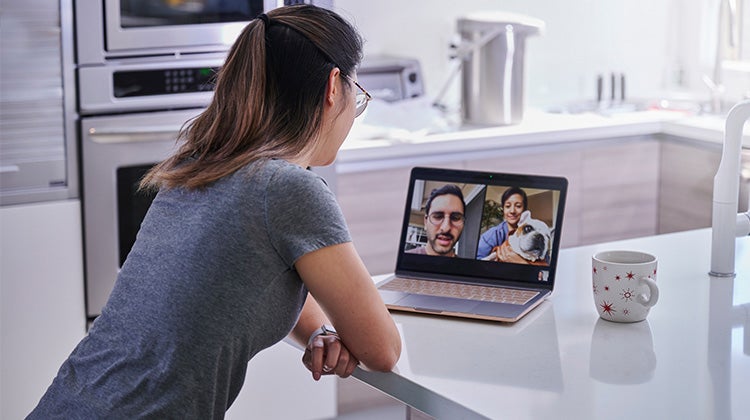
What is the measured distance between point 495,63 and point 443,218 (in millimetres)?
1725

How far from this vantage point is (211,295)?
4.31 ft

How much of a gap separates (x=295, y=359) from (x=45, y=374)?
26.4 inches

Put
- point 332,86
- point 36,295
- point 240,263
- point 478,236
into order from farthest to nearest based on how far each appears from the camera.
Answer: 1. point 36,295
2. point 478,236
3. point 332,86
4. point 240,263

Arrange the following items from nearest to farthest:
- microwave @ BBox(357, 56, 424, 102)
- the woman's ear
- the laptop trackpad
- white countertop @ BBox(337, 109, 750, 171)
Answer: the woman's ear < the laptop trackpad < white countertop @ BBox(337, 109, 750, 171) < microwave @ BBox(357, 56, 424, 102)

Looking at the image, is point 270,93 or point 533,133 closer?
point 270,93

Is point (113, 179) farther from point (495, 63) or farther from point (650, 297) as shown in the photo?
point (650, 297)

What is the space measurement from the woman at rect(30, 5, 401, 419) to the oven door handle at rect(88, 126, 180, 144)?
4.27 ft

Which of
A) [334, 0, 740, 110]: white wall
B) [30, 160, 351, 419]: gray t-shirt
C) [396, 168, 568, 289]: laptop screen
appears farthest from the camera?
[334, 0, 740, 110]: white wall

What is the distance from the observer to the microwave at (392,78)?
322cm

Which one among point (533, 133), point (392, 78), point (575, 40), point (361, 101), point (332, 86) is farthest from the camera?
point (575, 40)

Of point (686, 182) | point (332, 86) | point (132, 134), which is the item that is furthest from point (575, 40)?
point (332, 86)

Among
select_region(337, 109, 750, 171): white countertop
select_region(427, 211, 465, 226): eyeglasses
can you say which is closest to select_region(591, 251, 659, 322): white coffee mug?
select_region(427, 211, 465, 226): eyeglasses

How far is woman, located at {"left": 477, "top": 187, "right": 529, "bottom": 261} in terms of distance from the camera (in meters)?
1.64

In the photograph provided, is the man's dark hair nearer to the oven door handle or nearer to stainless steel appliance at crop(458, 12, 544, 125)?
the oven door handle
